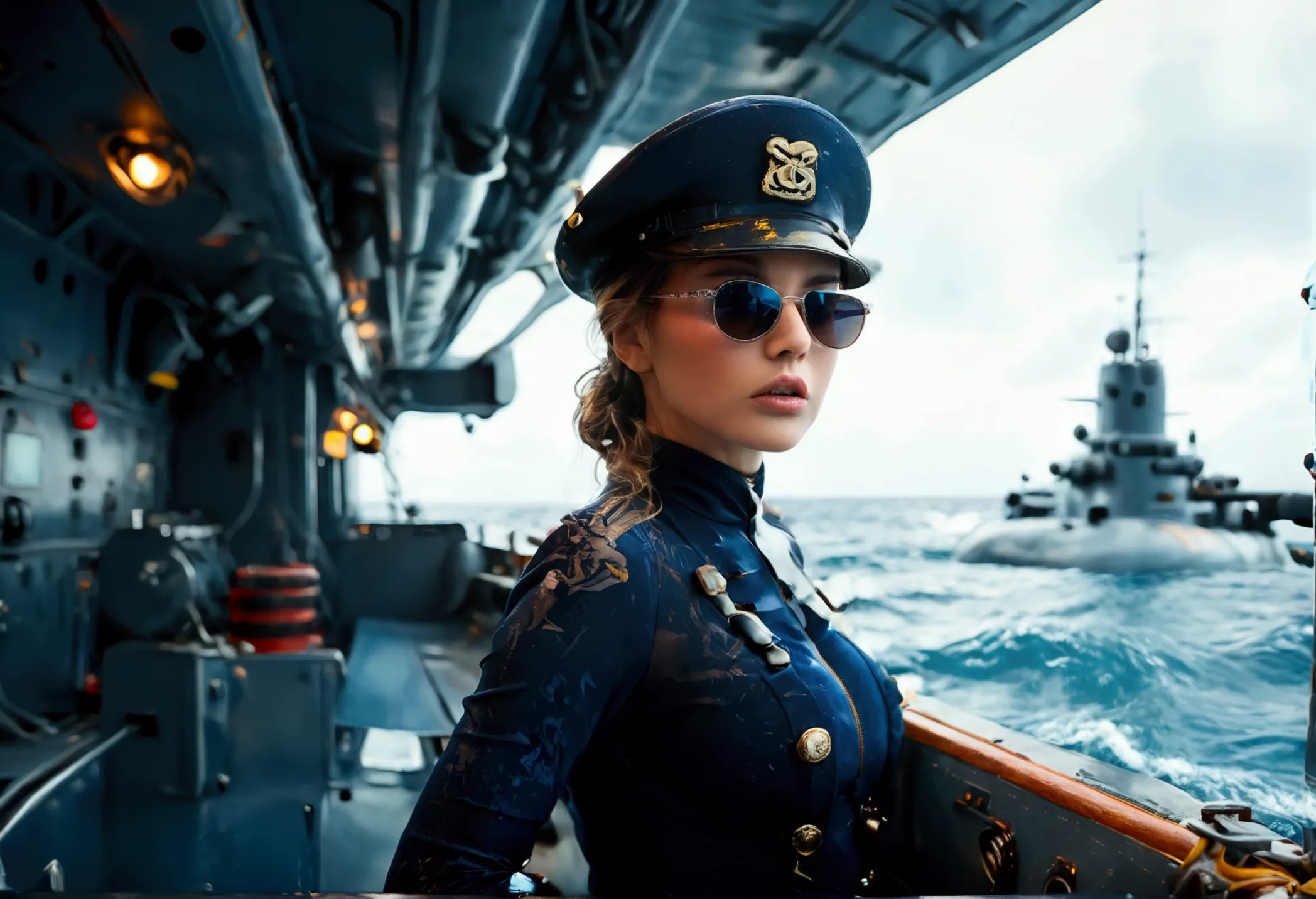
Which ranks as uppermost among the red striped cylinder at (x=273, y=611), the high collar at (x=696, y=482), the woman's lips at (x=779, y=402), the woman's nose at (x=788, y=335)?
the woman's nose at (x=788, y=335)

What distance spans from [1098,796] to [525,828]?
80cm

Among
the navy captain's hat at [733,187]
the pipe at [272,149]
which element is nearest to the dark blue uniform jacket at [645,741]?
the navy captain's hat at [733,187]

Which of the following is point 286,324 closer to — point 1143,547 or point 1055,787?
point 1055,787

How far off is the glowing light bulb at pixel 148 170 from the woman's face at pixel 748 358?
10.6 ft

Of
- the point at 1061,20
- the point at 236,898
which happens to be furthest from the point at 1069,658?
the point at 236,898

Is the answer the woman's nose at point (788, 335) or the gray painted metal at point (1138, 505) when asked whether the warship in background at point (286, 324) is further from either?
the gray painted metal at point (1138, 505)

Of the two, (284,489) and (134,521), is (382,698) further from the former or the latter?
(284,489)

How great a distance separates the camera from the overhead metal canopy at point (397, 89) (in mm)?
2797

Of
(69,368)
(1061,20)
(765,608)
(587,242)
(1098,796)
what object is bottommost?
(1098,796)

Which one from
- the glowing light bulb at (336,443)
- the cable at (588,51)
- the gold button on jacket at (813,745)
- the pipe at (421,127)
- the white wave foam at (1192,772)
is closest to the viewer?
the gold button on jacket at (813,745)

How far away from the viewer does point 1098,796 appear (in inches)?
46.3

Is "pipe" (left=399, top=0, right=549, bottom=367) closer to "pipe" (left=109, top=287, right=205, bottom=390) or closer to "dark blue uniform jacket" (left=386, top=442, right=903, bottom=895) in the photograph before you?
"pipe" (left=109, top=287, right=205, bottom=390)

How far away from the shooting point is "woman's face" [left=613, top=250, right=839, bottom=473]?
1.10 metres

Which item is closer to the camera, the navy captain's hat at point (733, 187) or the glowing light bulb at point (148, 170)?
the navy captain's hat at point (733, 187)
